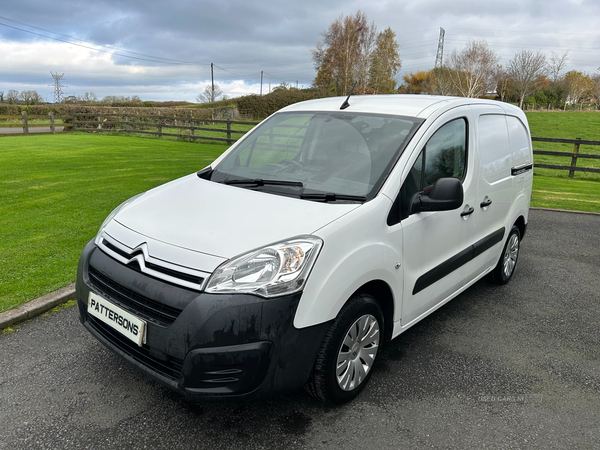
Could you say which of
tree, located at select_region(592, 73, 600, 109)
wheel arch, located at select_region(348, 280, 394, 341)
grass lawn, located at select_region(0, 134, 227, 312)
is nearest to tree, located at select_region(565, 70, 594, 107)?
tree, located at select_region(592, 73, 600, 109)

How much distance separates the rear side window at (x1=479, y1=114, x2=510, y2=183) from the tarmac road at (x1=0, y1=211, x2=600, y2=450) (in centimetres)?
136

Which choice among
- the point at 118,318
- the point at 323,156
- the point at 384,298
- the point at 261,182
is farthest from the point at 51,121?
the point at 384,298

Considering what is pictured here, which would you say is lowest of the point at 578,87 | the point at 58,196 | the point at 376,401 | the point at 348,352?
the point at 376,401

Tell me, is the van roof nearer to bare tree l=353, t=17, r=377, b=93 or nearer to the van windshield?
the van windshield

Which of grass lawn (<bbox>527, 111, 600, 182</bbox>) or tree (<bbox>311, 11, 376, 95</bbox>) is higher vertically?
tree (<bbox>311, 11, 376, 95</bbox>)

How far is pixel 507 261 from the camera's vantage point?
4.87 metres

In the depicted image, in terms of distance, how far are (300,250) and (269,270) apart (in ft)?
0.63

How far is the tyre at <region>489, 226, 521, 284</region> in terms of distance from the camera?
15.5ft

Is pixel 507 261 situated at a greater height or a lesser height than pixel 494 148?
lesser

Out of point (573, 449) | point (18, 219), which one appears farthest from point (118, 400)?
point (18, 219)

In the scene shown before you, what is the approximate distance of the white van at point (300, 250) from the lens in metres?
2.18

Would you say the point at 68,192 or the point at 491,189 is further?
the point at 68,192

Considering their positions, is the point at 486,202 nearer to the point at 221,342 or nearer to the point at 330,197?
the point at 330,197

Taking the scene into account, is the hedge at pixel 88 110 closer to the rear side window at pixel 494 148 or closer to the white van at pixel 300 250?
the rear side window at pixel 494 148
